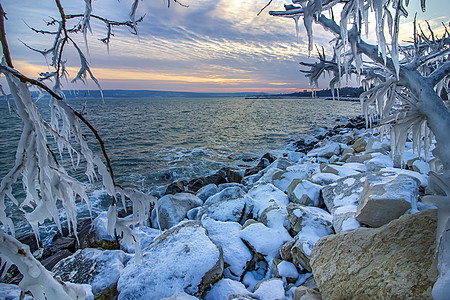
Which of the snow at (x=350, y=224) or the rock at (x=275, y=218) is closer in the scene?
the snow at (x=350, y=224)

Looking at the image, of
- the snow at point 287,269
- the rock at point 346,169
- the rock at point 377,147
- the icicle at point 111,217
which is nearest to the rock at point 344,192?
the rock at point 346,169

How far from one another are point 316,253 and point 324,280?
15.0 inches

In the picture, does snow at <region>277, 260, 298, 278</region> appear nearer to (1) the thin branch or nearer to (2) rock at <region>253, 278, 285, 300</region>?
(2) rock at <region>253, 278, 285, 300</region>

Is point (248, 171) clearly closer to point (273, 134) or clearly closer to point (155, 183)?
point (155, 183)

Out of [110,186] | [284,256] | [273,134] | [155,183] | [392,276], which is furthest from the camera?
[273,134]

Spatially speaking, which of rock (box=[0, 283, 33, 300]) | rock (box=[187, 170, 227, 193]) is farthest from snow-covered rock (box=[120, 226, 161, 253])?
rock (box=[187, 170, 227, 193])

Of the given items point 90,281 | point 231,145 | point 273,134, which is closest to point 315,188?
point 90,281

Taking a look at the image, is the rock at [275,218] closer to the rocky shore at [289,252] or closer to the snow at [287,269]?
the rocky shore at [289,252]

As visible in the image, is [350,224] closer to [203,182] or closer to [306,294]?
[306,294]

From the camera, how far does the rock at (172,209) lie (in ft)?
19.9

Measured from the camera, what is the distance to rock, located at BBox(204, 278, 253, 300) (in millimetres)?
3098

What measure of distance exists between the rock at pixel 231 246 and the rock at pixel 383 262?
1.34 meters

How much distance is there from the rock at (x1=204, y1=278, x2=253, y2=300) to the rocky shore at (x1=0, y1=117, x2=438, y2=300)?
1cm

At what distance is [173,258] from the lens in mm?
3432
